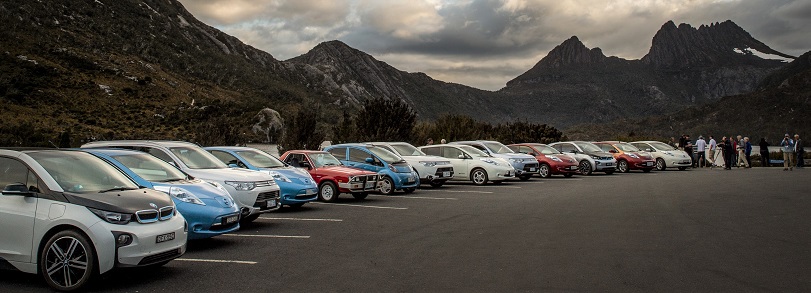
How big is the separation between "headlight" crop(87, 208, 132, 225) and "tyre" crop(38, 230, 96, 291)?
0.83 ft

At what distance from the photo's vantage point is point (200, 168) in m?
11.2

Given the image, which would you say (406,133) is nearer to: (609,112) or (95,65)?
(95,65)

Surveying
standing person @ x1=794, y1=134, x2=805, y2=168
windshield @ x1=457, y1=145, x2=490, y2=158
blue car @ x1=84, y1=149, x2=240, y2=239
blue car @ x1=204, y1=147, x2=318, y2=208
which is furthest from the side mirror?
standing person @ x1=794, y1=134, x2=805, y2=168

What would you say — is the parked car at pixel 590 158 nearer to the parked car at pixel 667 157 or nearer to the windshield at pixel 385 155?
the parked car at pixel 667 157

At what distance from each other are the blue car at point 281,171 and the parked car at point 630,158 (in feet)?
63.0

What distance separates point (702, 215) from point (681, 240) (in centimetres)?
323

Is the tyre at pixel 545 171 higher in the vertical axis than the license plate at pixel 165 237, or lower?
higher

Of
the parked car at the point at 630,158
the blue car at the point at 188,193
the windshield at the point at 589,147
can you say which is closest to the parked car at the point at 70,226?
the blue car at the point at 188,193

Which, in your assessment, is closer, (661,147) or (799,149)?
(799,149)

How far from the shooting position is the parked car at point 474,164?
21125mm

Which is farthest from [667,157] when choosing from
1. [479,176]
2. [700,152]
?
[479,176]

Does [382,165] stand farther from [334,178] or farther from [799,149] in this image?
[799,149]

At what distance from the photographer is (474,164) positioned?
70.2ft

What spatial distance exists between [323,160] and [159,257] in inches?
387
